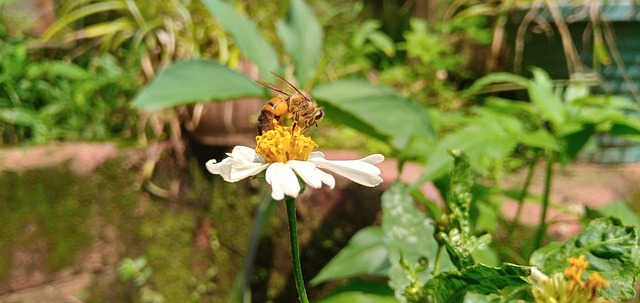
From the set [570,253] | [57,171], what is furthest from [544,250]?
[57,171]

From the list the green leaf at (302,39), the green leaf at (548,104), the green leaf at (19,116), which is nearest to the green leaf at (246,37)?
the green leaf at (302,39)

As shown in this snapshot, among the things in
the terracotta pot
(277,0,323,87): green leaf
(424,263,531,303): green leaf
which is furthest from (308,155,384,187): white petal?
the terracotta pot

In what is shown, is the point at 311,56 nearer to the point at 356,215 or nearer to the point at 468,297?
the point at 356,215

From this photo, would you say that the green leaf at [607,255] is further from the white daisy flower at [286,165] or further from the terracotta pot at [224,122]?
the terracotta pot at [224,122]

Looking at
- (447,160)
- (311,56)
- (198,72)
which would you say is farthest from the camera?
(311,56)

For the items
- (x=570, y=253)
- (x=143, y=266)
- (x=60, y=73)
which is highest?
(x=570, y=253)

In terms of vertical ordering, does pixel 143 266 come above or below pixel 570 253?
below

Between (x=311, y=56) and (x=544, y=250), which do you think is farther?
(x=311, y=56)
